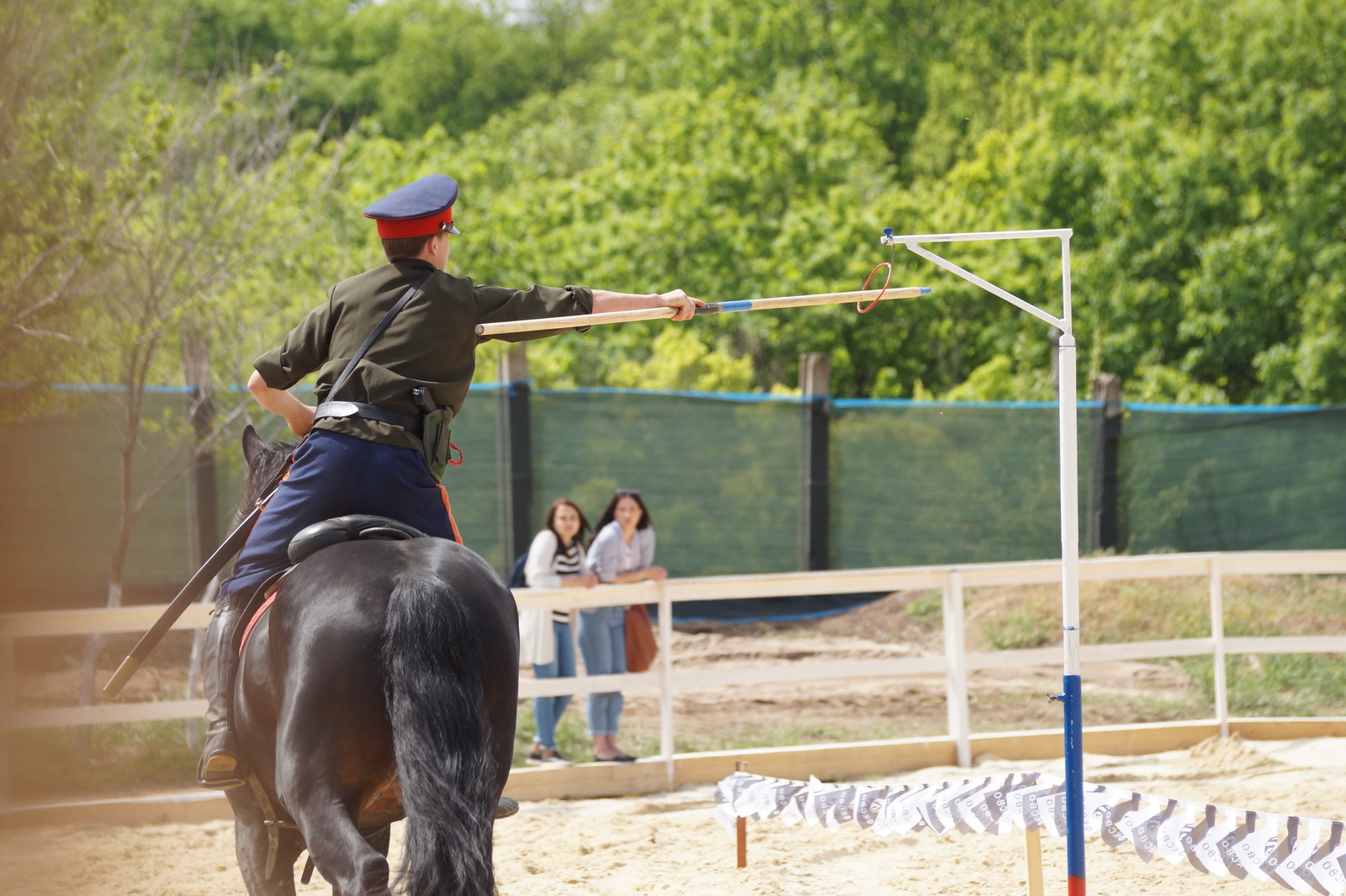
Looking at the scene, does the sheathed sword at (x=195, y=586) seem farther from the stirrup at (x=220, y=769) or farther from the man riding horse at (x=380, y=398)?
the stirrup at (x=220, y=769)

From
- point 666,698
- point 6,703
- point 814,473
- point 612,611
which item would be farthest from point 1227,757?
point 6,703

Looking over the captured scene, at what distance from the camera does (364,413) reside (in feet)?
11.6

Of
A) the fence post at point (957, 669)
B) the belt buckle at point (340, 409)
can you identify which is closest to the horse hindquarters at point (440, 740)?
the belt buckle at point (340, 409)

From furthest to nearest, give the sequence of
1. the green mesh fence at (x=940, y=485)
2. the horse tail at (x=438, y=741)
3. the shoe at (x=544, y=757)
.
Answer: the green mesh fence at (x=940, y=485), the shoe at (x=544, y=757), the horse tail at (x=438, y=741)

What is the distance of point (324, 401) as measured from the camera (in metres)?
3.59

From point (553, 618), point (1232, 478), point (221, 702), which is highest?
point (1232, 478)

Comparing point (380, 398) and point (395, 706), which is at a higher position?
point (380, 398)

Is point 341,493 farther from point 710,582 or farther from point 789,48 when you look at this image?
point 789,48

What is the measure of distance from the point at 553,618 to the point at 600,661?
392mm

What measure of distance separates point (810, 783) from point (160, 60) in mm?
15535

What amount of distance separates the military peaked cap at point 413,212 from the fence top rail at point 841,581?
3.46 meters

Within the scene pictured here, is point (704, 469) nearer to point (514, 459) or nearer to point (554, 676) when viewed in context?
point (514, 459)

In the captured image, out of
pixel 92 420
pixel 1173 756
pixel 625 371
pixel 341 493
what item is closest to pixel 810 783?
pixel 341 493

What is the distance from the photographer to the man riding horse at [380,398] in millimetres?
3533
